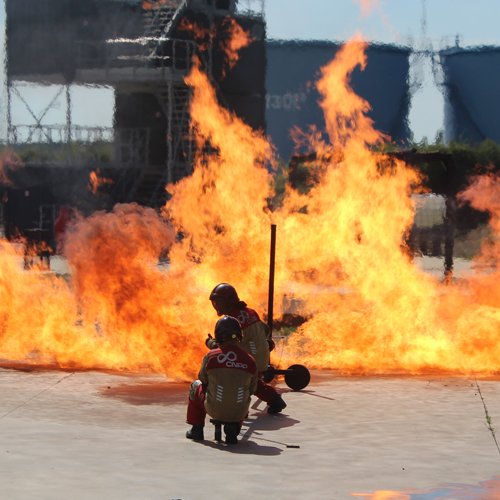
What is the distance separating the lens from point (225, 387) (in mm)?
8102

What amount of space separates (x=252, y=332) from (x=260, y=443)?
1.60m

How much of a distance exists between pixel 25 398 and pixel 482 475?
437cm

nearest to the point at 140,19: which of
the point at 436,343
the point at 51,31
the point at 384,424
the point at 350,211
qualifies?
the point at 51,31

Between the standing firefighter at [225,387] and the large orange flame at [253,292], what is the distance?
2758 mm

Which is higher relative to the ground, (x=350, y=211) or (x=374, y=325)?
(x=350, y=211)

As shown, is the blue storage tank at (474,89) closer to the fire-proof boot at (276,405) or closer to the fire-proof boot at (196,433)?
the fire-proof boot at (276,405)

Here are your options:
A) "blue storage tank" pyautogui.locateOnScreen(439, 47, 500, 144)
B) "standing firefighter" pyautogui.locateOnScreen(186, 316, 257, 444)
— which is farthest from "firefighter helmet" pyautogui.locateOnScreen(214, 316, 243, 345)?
"blue storage tank" pyautogui.locateOnScreen(439, 47, 500, 144)

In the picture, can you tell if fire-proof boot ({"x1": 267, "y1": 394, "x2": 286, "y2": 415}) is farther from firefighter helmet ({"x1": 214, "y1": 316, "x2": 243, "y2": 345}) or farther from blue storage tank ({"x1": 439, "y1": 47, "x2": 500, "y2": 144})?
blue storage tank ({"x1": 439, "y1": 47, "x2": 500, "y2": 144})

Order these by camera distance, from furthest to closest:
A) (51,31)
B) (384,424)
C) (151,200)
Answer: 1. (51,31)
2. (151,200)
3. (384,424)

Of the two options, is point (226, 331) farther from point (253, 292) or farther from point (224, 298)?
point (253, 292)

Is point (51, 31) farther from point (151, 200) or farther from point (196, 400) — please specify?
point (196, 400)

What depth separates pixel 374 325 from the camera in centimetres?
1275

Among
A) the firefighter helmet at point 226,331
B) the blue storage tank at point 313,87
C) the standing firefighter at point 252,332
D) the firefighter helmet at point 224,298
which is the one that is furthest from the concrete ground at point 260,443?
the blue storage tank at point 313,87

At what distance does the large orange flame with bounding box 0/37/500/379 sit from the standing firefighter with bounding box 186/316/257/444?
276 centimetres
